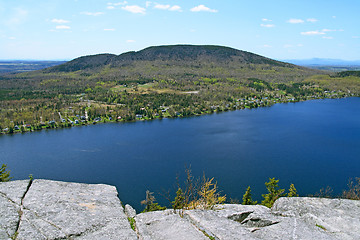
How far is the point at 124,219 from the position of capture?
8.73 m

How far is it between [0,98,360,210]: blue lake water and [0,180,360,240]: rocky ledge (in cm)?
2781

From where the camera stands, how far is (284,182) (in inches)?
1660

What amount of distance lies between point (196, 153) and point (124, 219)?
47.9 metres

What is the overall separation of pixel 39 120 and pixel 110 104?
32.4 meters

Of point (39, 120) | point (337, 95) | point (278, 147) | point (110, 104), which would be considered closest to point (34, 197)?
point (278, 147)

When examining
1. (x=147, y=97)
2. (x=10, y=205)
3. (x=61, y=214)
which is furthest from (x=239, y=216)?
(x=147, y=97)

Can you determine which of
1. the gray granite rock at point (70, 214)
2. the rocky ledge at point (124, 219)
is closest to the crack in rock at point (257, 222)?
the rocky ledge at point (124, 219)

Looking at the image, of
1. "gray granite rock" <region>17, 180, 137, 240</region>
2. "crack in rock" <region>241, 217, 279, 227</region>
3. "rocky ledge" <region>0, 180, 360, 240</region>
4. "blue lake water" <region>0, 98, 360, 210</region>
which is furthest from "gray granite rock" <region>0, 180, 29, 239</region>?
"blue lake water" <region>0, 98, 360, 210</region>

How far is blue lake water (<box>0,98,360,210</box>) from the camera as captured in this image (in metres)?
43.6

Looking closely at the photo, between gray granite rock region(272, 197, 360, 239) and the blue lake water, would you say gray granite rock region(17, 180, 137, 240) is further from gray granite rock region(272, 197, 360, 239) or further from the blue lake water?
the blue lake water

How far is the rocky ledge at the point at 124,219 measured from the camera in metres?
7.58

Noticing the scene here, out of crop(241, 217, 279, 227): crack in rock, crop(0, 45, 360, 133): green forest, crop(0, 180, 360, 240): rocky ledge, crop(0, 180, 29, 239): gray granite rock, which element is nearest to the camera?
crop(0, 180, 29, 239): gray granite rock

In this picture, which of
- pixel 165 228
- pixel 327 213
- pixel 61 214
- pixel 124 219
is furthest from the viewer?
pixel 327 213

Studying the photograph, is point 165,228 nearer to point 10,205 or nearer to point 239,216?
point 239,216
